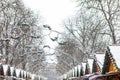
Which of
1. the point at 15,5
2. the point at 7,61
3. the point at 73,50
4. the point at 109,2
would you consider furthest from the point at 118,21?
the point at 73,50

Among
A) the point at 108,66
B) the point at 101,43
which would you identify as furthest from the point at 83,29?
the point at 108,66

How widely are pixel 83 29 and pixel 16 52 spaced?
12.2 meters

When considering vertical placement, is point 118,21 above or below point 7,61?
above

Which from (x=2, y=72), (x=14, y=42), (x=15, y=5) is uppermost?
(x=15, y=5)

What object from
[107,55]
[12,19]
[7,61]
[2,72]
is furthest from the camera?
[7,61]

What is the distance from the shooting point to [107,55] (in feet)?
75.4

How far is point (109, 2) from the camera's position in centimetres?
3731

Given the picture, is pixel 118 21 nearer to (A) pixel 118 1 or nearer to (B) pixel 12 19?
(A) pixel 118 1

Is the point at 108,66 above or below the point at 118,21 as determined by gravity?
below

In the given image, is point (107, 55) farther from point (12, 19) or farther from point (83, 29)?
point (83, 29)

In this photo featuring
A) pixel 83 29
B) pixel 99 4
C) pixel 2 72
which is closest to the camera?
pixel 99 4

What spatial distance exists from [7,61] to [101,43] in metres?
15.3

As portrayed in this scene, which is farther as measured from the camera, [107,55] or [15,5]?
[15,5]

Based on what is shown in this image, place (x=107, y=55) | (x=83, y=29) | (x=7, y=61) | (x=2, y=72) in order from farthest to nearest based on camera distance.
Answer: (x=83, y=29) → (x=7, y=61) → (x=2, y=72) → (x=107, y=55)
